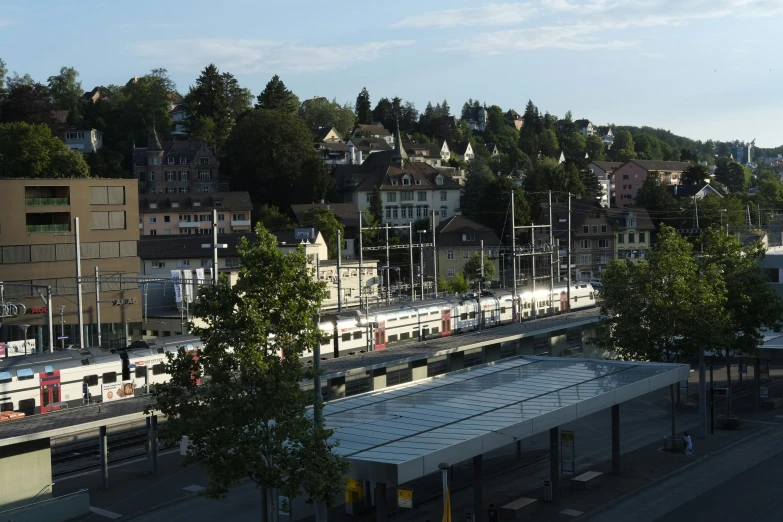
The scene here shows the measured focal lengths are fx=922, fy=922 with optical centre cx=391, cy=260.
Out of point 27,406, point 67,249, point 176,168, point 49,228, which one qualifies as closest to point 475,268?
point 67,249

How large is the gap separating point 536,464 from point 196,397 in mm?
13559

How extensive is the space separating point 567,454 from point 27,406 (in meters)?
17.3

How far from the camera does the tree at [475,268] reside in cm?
8072

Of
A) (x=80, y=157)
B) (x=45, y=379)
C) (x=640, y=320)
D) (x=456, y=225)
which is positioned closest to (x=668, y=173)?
(x=456, y=225)

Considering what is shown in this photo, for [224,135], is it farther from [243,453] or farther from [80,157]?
[243,453]

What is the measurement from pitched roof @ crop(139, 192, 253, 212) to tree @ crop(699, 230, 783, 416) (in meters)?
60.0

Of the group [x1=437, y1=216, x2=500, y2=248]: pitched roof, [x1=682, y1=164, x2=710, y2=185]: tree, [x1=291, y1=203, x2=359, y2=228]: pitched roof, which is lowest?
[x1=437, y1=216, x2=500, y2=248]: pitched roof

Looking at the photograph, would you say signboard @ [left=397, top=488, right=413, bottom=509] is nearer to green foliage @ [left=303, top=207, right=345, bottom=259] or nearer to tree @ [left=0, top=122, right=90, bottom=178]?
green foliage @ [left=303, top=207, right=345, bottom=259]

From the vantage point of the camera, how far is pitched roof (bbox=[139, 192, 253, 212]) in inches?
3494

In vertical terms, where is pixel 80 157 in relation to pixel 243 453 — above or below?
above

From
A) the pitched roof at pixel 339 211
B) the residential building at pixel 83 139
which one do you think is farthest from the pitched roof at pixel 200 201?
the residential building at pixel 83 139

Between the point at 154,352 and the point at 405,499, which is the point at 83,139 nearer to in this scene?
the point at 154,352

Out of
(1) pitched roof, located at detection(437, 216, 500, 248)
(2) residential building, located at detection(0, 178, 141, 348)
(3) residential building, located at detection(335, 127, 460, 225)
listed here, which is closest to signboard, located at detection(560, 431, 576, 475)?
(2) residential building, located at detection(0, 178, 141, 348)

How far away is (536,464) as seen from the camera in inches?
1104
